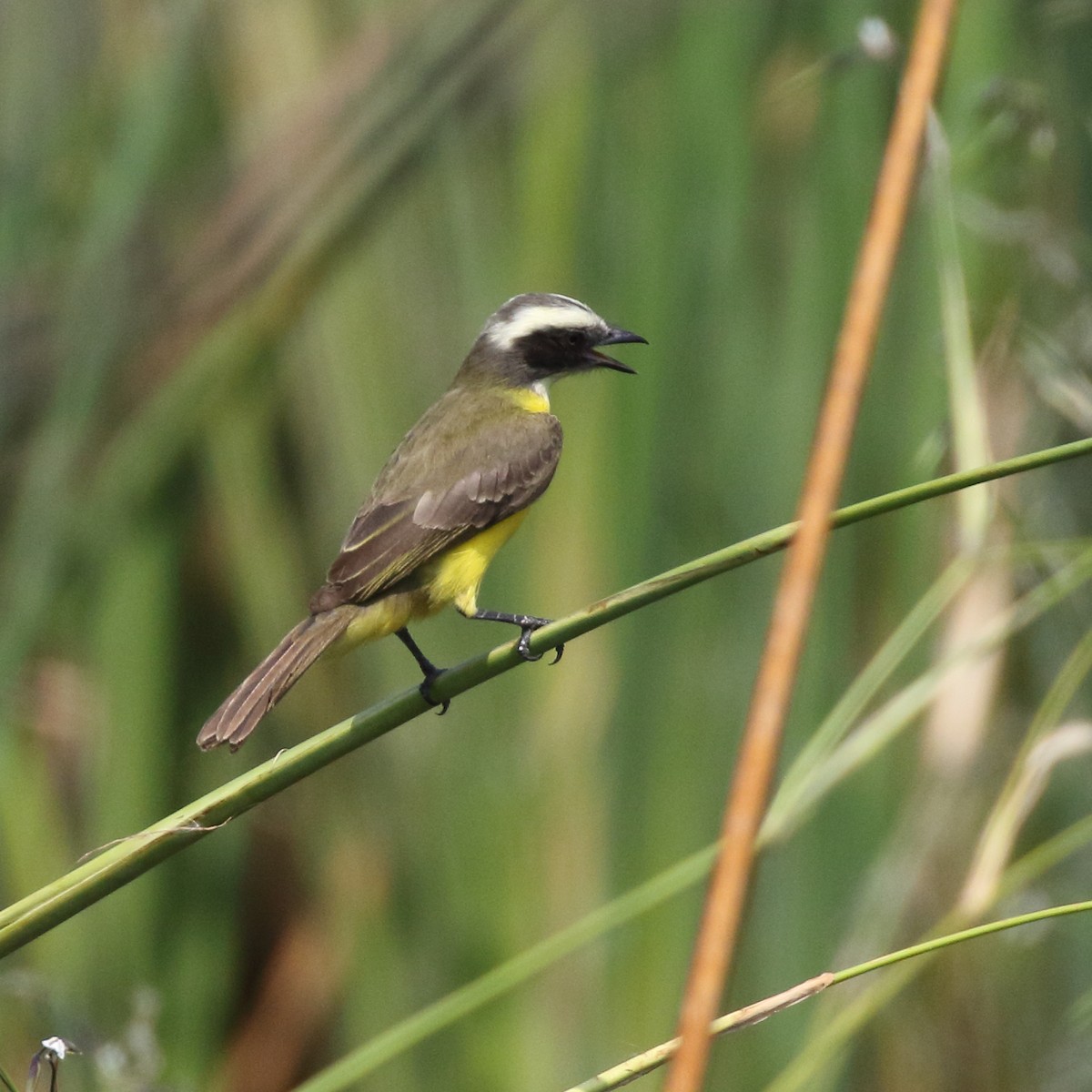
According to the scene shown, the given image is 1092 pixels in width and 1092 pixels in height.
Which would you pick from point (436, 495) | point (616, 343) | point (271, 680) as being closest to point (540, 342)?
point (616, 343)

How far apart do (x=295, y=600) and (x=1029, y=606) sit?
126cm

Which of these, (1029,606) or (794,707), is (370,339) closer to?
(794,707)

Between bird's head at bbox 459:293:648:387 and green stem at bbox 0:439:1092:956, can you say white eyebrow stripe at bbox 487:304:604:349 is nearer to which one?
bird's head at bbox 459:293:648:387

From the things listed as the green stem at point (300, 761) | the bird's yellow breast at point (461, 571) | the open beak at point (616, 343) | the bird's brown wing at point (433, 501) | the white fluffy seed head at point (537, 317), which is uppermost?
the white fluffy seed head at point (537, 317)

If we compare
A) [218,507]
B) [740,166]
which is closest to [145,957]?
[218,507]

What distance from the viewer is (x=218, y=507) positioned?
9.29ft

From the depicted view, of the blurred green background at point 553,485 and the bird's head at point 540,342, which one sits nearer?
the blurred green background at point 553,485

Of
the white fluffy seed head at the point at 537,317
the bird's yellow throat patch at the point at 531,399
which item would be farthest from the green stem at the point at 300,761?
the bird's yellow throat patch at the point at 531,399

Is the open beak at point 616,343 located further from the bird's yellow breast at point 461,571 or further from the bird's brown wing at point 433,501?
the bird's yellow breast at point 461,571

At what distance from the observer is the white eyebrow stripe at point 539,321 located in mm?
2471

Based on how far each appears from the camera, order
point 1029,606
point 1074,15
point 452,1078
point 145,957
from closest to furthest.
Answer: point 1029,606 → point 1074,15 → point 452,1078 → point 145,957

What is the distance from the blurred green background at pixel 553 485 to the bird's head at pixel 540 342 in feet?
0.14

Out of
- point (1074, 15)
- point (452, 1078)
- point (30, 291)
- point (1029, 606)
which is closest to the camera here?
point (1029, 606)

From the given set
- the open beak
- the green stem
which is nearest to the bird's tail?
→ the green stem
